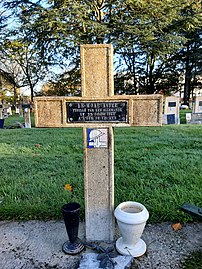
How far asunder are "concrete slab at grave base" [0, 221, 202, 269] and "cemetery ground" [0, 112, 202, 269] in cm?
4

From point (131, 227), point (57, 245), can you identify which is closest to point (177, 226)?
point (131, 227)

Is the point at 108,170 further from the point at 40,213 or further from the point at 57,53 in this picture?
the point at 57,53

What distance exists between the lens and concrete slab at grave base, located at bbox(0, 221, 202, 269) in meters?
1.82

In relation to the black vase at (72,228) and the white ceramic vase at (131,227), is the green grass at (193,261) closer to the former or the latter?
the white ceramic vase at (131,227)

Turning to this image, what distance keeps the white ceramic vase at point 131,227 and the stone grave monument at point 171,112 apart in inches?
359

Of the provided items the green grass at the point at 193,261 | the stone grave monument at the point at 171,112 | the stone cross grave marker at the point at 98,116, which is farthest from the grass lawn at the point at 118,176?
the stone grave monument at the point at 171,112

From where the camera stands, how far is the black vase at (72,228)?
188cm

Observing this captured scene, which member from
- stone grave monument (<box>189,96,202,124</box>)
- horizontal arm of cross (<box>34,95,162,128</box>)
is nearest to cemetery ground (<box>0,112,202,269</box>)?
horizontal arm of cross (<box>34,95,162,128</box>)

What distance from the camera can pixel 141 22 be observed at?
1358 cm

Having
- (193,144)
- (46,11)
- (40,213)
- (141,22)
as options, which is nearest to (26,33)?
(46,11)

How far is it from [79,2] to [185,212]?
12.5 metres

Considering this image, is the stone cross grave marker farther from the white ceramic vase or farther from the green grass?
the green grass

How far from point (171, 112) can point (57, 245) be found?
32.2ft

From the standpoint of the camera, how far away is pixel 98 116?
1.91 m
